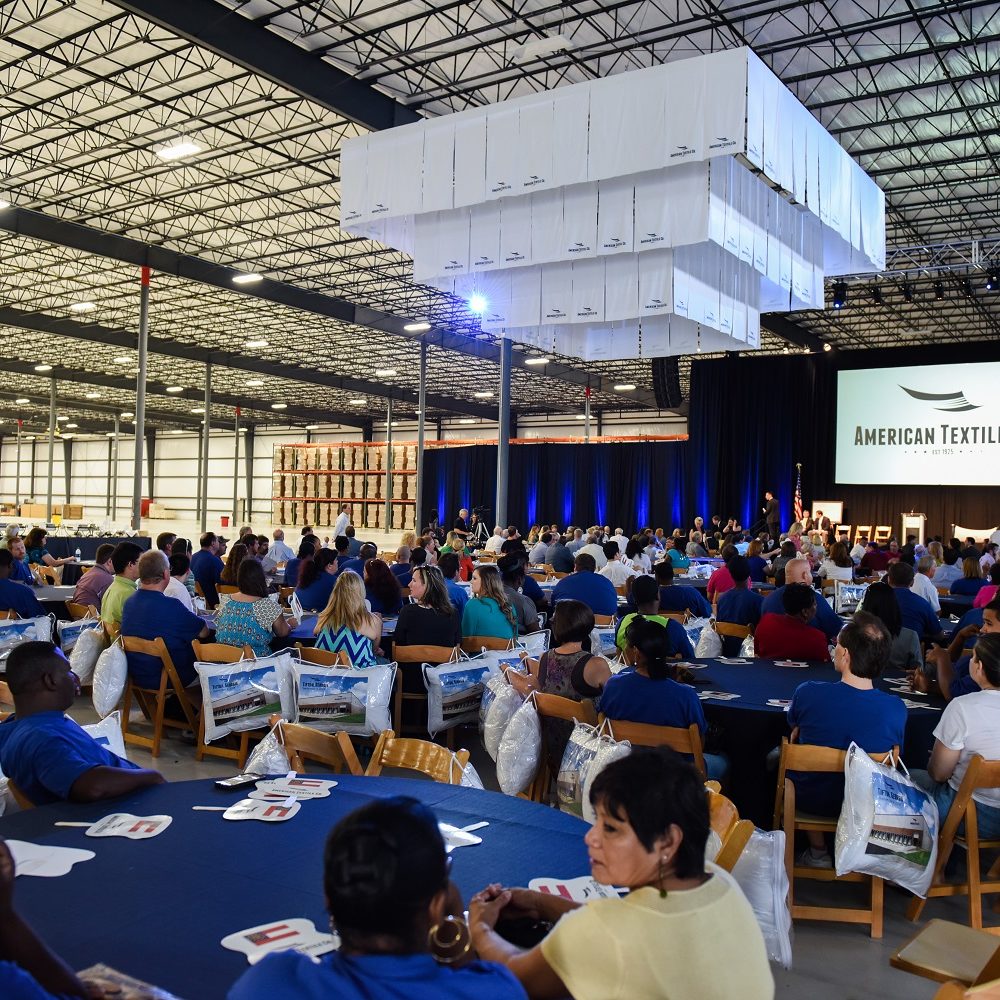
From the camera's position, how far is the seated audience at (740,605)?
701 cm

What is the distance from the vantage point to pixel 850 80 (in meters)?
11.3

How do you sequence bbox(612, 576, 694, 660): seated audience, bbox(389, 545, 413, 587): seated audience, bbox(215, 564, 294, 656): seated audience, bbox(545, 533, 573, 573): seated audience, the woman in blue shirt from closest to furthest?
the woman in blue shirt → bbox(612, 576, 694, 660): seated audience → bbox(215, 564, 294, 656): seated audience → bbox(389, 545, 413, 587): seated audience → bbox(545, 533, 573, 573): seated audience

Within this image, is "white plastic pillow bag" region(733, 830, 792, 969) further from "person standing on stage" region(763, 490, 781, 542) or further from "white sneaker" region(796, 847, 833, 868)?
"person standing on stage" region(763, 490, 781, 542)

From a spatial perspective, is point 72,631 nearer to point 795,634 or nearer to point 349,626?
point 349,626

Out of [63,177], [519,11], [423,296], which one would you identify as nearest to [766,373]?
Answer: [423,296]

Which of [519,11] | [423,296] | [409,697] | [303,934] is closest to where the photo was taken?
[303,934]

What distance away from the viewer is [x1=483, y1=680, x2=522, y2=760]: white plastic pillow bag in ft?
15.0

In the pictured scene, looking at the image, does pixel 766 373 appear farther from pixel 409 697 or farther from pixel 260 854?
pixel 260 854

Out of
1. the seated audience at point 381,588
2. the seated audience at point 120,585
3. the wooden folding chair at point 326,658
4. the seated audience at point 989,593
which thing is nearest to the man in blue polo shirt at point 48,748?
the wooden folding chair at point 326,658

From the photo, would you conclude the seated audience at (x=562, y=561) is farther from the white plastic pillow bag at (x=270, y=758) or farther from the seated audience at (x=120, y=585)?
the white plastic pillow bag at (x=270, y=758)

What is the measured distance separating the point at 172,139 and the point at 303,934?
13762mm

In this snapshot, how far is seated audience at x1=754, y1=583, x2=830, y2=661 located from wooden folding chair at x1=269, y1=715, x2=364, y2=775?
329 centimetres

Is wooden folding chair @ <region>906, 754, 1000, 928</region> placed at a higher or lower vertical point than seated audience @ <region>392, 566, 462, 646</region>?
lower

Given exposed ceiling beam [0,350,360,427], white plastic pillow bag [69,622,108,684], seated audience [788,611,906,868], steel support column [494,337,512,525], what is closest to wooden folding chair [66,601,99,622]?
white plastic pillow bag [69,622,108,684]
